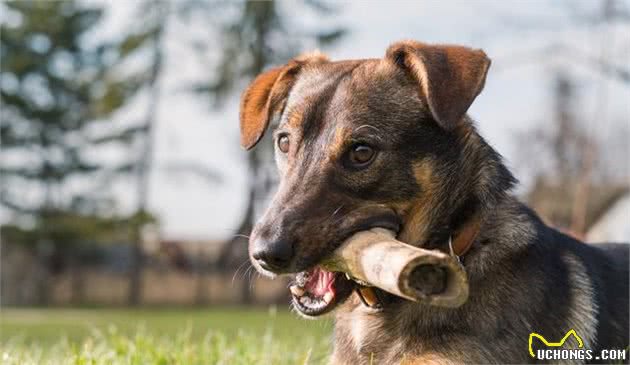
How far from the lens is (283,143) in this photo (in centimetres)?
504

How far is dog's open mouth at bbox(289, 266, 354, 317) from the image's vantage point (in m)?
4.62

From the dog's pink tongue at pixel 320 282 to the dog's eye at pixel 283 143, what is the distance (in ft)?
2.63

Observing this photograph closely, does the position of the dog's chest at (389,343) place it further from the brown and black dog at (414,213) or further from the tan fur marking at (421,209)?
the tan fur marking at (421,209)

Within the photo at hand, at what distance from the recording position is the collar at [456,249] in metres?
4.71

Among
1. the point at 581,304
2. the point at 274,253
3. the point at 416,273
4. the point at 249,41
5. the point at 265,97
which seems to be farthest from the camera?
the point at 249,41

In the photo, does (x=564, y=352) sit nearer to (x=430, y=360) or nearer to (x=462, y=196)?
(x=430, y=360)

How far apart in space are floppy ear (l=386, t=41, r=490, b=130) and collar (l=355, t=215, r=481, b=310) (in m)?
0.63

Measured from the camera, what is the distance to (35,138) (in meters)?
47.7

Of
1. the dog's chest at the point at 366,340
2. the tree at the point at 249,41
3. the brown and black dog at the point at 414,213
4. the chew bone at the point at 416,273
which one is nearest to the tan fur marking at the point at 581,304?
the brown and black dog at the point at 414,213

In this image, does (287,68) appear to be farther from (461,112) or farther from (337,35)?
(337,35)

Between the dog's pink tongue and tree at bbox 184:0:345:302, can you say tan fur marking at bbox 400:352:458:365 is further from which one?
tree at bbox 184:0:345:302

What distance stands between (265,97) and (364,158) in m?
1.39

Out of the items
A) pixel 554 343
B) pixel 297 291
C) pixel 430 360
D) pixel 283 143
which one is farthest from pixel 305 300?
pixel 554 343

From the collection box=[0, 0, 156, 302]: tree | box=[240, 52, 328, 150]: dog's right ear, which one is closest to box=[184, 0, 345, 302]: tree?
box=[0, 0, 156, 302]: tree
